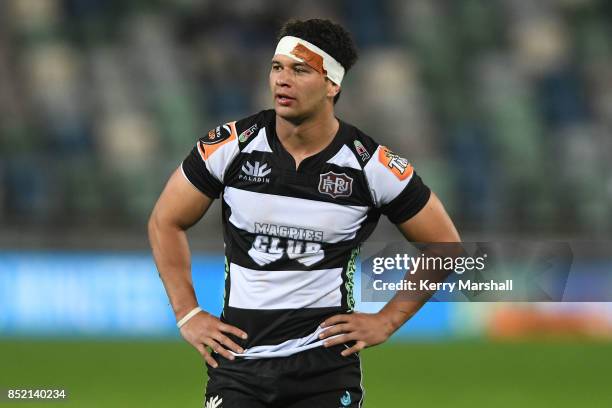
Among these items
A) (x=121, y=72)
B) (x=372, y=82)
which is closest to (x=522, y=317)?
(x=372, y=82)

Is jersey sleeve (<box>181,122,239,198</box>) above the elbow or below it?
above

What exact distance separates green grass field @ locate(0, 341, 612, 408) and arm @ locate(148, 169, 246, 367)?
15.6ft

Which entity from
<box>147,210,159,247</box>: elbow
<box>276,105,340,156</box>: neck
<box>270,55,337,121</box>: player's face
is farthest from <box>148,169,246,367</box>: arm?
<box>270,55,337,121</box>: player's face

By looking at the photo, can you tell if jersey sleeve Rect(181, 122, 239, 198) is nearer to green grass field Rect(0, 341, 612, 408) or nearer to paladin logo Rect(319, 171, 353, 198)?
paladin logo Rect(319, 171, 353, 198)

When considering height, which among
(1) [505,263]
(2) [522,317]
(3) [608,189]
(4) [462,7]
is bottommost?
(1) [505,263]

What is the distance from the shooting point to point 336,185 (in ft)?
16.6

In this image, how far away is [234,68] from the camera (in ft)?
55.5

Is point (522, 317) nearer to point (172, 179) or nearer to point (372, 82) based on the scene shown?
point (372, 82)

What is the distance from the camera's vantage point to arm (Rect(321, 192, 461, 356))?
5086mm

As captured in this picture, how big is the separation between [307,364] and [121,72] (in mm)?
12493

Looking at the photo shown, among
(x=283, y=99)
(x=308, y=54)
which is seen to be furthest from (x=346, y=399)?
(x=308, y=54)

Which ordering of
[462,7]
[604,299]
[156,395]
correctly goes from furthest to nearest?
[462,7]
[604,299]
[156,395]

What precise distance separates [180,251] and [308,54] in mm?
1048

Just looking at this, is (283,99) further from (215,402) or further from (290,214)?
(215,402)
